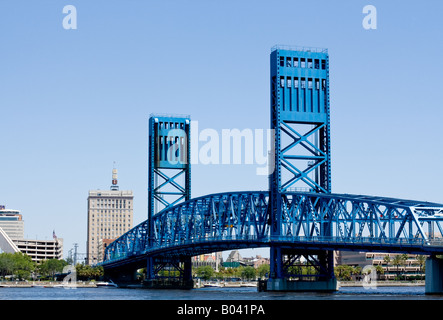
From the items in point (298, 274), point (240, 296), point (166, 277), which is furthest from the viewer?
point (166, 277)

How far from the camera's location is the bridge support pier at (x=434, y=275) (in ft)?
328

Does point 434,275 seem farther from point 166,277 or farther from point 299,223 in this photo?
point 166,277

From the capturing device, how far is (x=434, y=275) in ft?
330

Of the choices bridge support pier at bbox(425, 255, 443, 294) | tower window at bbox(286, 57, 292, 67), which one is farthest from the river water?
tower window at bbox(286, 57, 292, 67)

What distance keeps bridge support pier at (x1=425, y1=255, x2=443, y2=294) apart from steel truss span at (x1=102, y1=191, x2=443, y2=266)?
162cm

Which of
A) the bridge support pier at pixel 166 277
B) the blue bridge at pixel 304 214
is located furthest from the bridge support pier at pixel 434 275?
the bridge support pier at pixel 166 277

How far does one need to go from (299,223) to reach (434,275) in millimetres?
27766

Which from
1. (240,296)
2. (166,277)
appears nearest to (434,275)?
(240,296)

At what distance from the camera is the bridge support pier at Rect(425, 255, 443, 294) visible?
99875 mm

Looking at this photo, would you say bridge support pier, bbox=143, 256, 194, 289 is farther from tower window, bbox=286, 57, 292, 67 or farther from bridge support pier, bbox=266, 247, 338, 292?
tower window, bbox=286, 57, 292, 67

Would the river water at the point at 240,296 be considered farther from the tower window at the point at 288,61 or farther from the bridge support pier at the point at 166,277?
the bridge support pier at the point at 166,277
